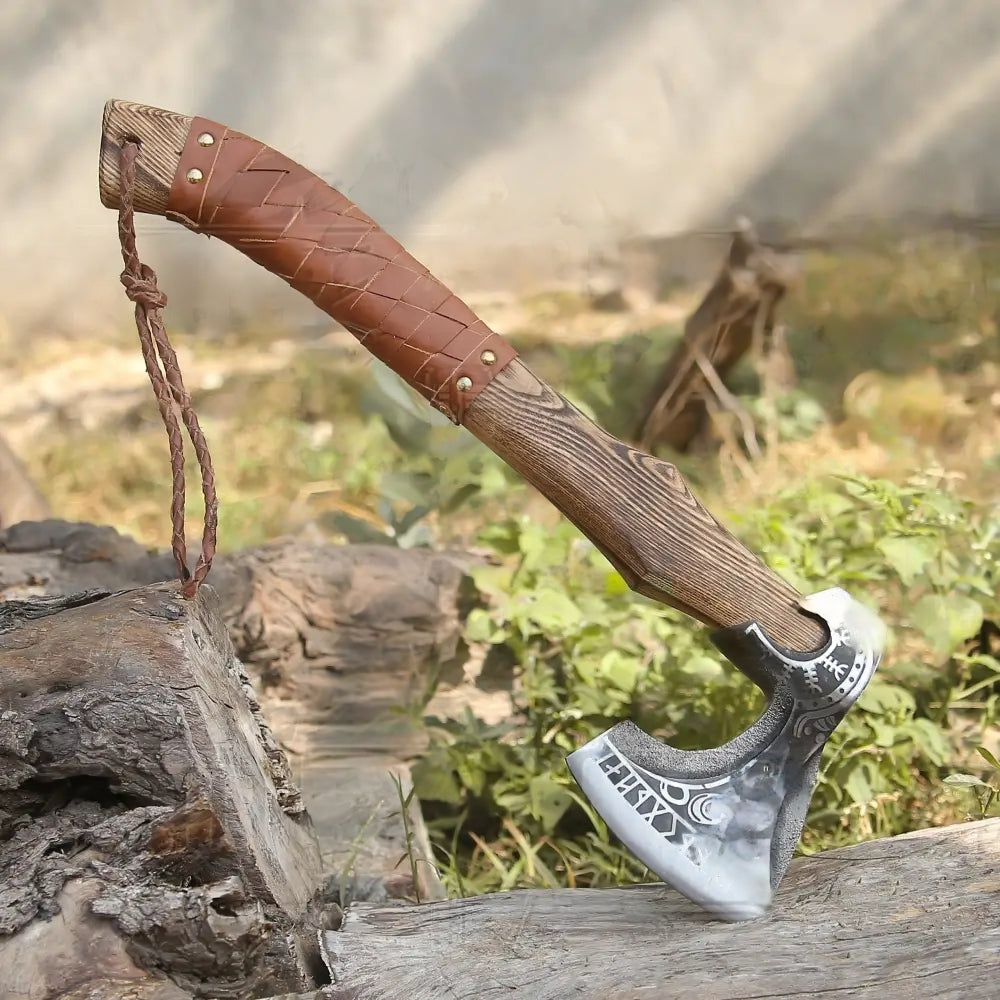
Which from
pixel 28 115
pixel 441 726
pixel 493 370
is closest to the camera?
pixel 493 370

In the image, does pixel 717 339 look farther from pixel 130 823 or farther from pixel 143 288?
pixel 130 823

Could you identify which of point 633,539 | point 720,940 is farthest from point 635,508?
point 720,940

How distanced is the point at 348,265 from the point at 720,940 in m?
0.89

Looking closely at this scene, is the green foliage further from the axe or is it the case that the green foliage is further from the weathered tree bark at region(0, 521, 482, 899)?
the axe

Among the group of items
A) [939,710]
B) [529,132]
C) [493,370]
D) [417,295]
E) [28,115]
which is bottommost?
[939,710]

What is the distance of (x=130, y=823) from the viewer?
3.60ft

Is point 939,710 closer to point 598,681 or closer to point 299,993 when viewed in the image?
point 598,681

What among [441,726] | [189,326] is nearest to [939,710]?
[441,726]

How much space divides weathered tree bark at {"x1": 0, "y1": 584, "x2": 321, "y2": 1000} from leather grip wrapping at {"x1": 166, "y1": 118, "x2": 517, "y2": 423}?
41cm

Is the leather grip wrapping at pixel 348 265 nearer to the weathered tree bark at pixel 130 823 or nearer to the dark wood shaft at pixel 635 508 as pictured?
the dark wood shaft at pixel 635 508

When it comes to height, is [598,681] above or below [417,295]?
below

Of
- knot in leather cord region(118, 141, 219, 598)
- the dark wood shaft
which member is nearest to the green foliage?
the dark wood shaft

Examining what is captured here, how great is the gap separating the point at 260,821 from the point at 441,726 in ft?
2.49

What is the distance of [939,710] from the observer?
2.01 meters
